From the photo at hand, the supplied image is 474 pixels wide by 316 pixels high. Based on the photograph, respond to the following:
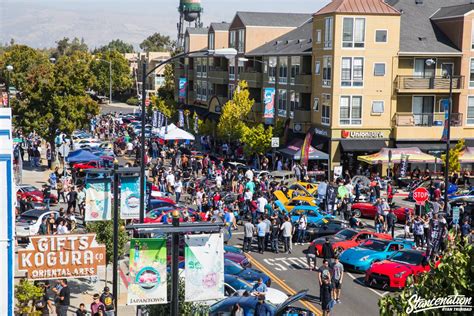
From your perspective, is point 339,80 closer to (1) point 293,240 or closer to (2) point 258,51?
(2) point 258,51

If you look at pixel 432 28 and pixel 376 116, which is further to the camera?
pixel 432 28

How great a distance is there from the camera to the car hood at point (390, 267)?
22.0 meters

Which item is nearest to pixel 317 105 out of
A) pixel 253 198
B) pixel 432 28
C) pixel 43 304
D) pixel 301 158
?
pixel 301 158

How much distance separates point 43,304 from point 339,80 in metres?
34.0

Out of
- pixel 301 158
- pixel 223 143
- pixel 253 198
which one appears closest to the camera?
pixel 253 198

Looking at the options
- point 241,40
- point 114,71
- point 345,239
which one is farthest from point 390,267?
point 114,71

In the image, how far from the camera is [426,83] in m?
48.8

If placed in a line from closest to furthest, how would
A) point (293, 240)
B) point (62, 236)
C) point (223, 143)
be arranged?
point (62, 236) → point (293, 240) → point (223, 143)

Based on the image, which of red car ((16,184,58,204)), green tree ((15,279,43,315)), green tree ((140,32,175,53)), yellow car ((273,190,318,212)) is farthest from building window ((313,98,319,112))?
green tree ((140,32,175,53))

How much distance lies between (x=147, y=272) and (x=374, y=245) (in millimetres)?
13985

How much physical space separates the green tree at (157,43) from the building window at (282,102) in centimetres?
13217

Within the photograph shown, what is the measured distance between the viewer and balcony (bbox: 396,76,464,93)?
1908 inches

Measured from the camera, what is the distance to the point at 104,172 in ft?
63.5

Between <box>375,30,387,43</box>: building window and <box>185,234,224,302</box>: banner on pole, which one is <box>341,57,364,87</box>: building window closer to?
<box>375,30,387,43</box>: building window
